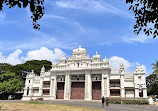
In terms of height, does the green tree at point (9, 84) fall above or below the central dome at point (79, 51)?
below

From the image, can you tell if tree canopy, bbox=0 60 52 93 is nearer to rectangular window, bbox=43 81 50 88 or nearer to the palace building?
the palace building

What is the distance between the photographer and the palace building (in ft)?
113

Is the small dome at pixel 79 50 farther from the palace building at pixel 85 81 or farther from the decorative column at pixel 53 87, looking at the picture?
the decorative column at pixel 53 87

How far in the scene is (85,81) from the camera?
37.0 m

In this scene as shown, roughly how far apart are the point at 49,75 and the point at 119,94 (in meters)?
19.7

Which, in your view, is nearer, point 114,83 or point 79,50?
point 114,83

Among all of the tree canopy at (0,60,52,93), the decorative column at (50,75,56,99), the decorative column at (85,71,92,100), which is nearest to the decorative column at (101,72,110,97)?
the decorative column at (85,71,92,100)

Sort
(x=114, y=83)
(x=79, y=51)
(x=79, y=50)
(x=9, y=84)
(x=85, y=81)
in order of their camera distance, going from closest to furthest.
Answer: (x=114, y=83), (x=85, y=81), (x=9, y=84), (x=79, y=51), (x=79, y=50)

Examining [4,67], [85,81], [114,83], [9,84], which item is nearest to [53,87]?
[85,81]

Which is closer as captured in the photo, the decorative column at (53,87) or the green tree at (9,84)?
the decorative column at (53,87)

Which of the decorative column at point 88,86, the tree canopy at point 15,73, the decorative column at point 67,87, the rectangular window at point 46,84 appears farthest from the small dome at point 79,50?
the tree canopy at point 15,73

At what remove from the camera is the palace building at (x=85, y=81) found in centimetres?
3444

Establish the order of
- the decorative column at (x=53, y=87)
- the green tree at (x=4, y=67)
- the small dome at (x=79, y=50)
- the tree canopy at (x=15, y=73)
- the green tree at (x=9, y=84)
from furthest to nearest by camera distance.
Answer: the green tree at (x=4, y=67)
the tree canopy at (x=15, y=73)
the small dome at (x=79, y=50)
the green tree at (x=9, y=84)
the decorative column at (x=53, y=87)

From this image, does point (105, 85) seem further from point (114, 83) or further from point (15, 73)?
point (15, 73)
